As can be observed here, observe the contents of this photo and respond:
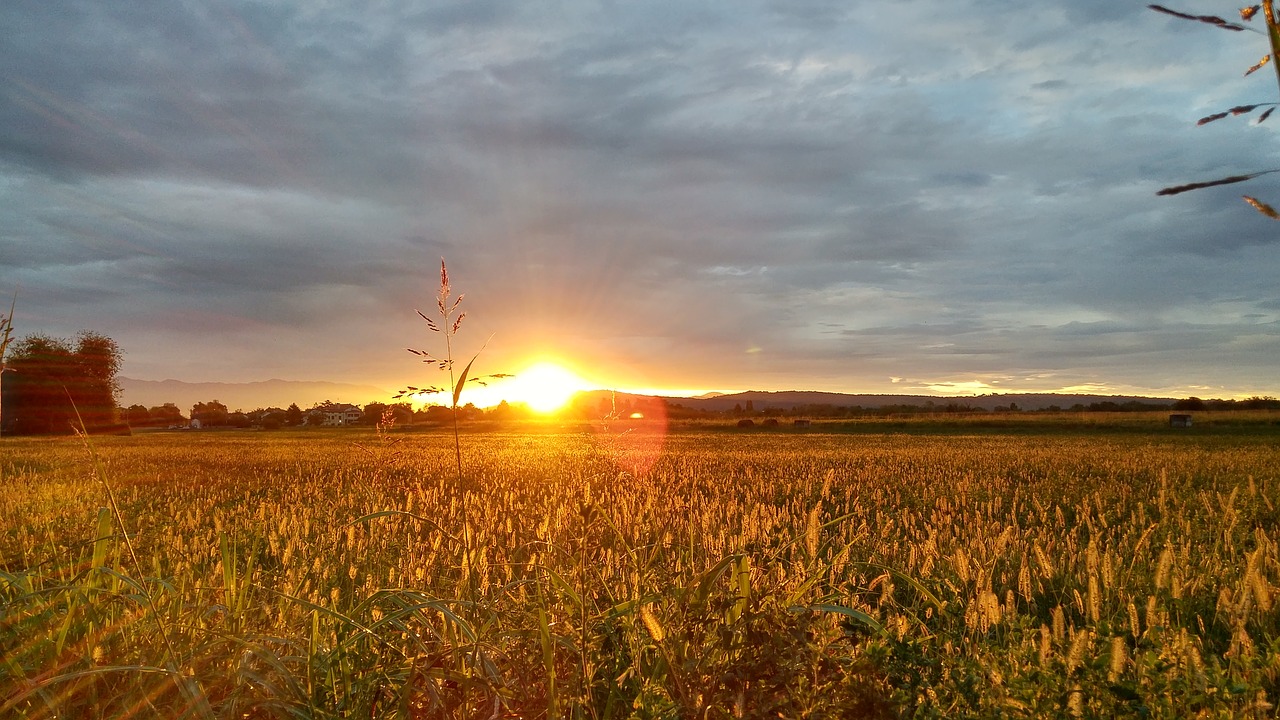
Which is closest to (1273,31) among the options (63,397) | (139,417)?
(63,397)

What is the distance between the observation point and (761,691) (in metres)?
1.97

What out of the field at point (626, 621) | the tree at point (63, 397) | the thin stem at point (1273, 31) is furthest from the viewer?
the tree at point (63, 397)

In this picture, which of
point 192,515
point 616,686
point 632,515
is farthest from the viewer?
point 192,515

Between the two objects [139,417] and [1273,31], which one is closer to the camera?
[1273,31]

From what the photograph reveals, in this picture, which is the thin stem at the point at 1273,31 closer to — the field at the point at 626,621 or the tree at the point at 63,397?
the field at the point at 626,621

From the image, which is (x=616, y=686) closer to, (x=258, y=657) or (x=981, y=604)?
(x=258, y=657)

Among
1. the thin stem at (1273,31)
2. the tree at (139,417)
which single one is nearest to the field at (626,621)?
the thin stem at (1273,31)

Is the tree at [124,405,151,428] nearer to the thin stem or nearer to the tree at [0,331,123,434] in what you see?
the tree at [0,331,123,434]

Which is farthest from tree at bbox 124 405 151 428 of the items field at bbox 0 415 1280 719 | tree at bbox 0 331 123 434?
field at bbox 0 415 1280 719

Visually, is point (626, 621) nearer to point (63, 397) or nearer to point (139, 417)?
point (63, 397)

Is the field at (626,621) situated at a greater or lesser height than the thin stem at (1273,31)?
lesser

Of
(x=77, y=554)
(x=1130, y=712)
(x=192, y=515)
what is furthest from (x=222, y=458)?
(x=1130, y=712)

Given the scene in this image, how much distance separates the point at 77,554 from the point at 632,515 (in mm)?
4424

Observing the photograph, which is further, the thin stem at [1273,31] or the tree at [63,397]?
the tree at [63,397]
